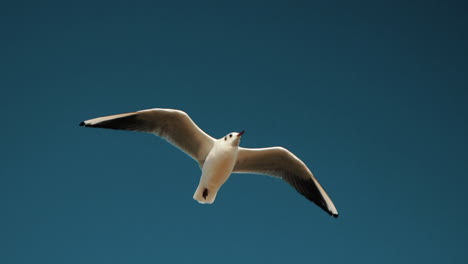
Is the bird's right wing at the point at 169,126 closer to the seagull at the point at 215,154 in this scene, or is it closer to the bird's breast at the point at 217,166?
the seagull at the point at 215,154

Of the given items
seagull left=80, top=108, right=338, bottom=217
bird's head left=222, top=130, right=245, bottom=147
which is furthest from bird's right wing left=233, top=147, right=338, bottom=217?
bird's head left=222, top=130, right=245, bottom=147

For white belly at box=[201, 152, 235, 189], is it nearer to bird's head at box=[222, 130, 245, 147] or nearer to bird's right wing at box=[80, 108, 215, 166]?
bird's head at box=[222, 130, 245, 147]

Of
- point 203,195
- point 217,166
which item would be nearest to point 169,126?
point 217,166

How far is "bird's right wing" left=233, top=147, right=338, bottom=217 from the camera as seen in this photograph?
9562 millimetres

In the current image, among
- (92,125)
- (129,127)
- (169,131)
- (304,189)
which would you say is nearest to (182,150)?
(169,131)

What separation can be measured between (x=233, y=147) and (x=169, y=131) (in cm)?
107

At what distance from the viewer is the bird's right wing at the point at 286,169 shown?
9.56 metres

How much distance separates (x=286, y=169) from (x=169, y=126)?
82.8 inches

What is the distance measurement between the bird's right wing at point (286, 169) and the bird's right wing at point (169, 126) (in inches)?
26.2

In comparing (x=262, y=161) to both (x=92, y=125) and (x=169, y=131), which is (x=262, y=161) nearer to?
(x=169, y=131)

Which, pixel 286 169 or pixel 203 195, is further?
pixel 286 169

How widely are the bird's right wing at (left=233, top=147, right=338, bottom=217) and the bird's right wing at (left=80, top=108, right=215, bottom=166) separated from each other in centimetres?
67

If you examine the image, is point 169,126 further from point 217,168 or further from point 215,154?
point 217,168

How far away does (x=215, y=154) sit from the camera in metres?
9.11
